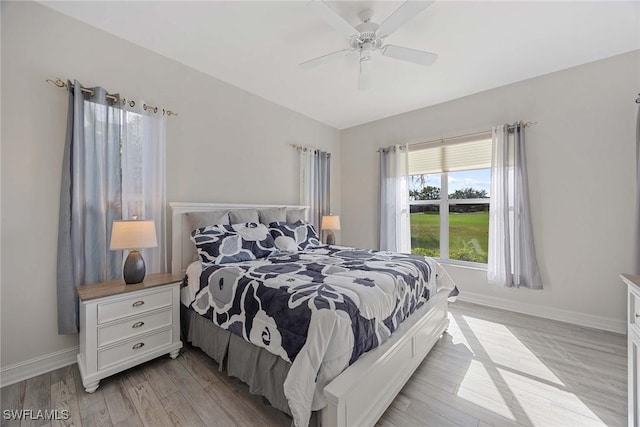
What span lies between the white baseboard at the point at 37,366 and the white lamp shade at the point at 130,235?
949mm

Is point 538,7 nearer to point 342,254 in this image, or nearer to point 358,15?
point 358,15

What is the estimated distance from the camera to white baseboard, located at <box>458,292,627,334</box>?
97.9 inches

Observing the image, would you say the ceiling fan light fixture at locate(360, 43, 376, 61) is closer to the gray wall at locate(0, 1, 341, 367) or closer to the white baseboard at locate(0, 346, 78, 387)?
the gray wall at locate(0, 1, 341, 367)

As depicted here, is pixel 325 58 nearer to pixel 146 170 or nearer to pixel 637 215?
pixel 146 170

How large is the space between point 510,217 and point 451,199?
80 centimetres

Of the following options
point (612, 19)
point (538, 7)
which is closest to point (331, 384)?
point (538, 7)

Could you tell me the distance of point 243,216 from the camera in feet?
8.89

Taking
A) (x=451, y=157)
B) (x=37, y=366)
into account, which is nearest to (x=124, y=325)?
(x=37, y=366)

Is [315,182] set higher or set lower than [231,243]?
higher

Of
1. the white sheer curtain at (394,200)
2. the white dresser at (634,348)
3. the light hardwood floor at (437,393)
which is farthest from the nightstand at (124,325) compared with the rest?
the white sheer curtain at (394,200)

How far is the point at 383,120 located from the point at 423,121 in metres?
A: 0.67

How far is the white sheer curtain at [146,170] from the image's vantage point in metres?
2.17

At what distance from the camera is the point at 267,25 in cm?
205

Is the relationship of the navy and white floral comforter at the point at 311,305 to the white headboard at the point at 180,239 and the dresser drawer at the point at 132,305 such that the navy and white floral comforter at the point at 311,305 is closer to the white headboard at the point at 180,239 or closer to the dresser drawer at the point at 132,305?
the dresser drawer at the point at 132,305
